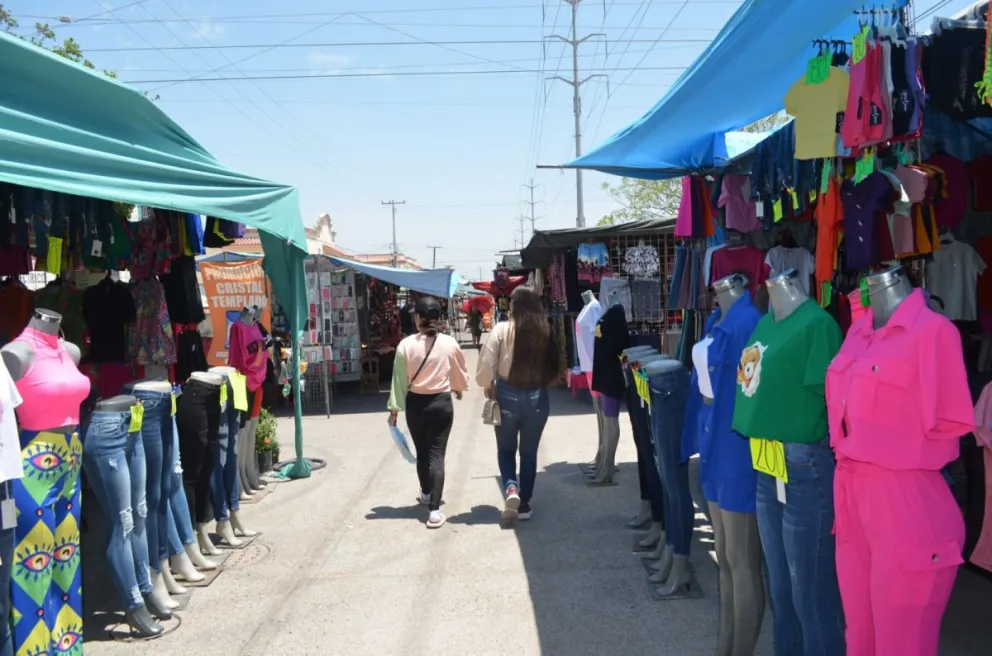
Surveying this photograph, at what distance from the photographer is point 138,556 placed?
13.1 feet

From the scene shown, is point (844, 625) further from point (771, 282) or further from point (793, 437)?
point (771, 282)

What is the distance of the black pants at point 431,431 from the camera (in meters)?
5.73

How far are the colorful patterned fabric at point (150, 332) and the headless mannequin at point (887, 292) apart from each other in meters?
5.03

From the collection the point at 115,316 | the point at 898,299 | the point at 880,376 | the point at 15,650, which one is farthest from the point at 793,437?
the point at 115,316

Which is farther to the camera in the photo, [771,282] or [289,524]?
[289,524]

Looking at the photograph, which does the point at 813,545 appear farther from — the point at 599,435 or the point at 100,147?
the point at 599,435

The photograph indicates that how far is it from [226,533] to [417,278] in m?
8.63

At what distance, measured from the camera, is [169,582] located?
14.7 ft

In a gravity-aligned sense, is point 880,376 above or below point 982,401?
above

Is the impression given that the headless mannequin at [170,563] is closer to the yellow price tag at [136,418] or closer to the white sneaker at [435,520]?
the yellow price tag at [136,418]

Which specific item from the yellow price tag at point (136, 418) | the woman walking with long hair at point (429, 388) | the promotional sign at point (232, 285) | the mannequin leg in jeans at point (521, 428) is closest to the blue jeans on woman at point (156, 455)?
the yellow price tag at point (136, 418)

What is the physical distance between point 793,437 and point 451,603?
2528 millimetres

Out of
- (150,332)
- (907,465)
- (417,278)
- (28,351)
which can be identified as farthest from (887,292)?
(417,278)

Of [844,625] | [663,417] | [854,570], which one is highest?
[663,417]
